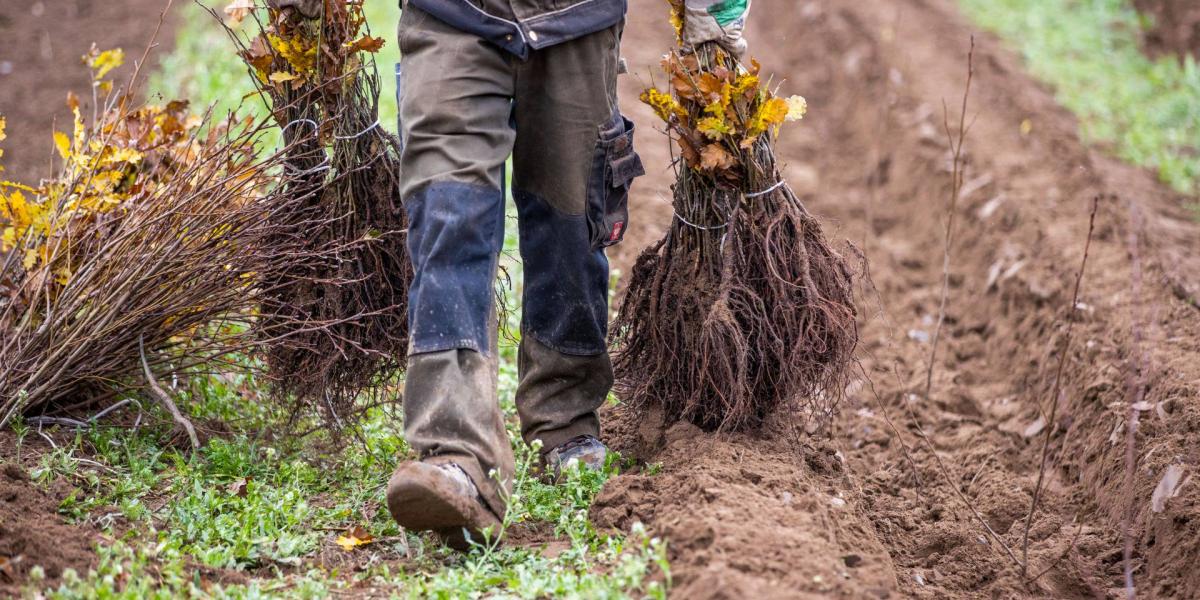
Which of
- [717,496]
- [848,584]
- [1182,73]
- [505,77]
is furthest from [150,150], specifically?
[1182,73]

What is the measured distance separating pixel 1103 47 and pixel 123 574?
8.26m

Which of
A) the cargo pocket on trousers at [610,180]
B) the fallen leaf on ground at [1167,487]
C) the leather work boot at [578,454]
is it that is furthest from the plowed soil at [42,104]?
the fallen leaf on ground at [1167,487]

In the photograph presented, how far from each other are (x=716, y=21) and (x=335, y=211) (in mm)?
1223

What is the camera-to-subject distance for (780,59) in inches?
370

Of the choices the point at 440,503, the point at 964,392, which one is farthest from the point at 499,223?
the point at 964,392

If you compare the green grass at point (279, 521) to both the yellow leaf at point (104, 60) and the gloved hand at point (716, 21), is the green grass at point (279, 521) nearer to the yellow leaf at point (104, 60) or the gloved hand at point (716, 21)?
the yellow leaf at point (104, 60)

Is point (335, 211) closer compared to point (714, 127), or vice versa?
point (714, 127)

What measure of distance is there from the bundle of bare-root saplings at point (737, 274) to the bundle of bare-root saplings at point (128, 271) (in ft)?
3.63

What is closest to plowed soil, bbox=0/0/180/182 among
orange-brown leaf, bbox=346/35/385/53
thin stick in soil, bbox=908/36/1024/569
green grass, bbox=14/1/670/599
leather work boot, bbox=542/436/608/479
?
green grass, bbox=14/1/670/599

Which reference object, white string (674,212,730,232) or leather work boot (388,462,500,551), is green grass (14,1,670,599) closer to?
leather work boot (388,462,500,551)

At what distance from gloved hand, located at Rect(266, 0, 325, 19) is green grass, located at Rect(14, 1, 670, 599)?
113cm

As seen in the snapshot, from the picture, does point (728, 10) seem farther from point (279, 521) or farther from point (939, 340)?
point (939, 340)

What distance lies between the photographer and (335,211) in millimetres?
3518

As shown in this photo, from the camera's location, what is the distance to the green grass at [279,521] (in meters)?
2.69
